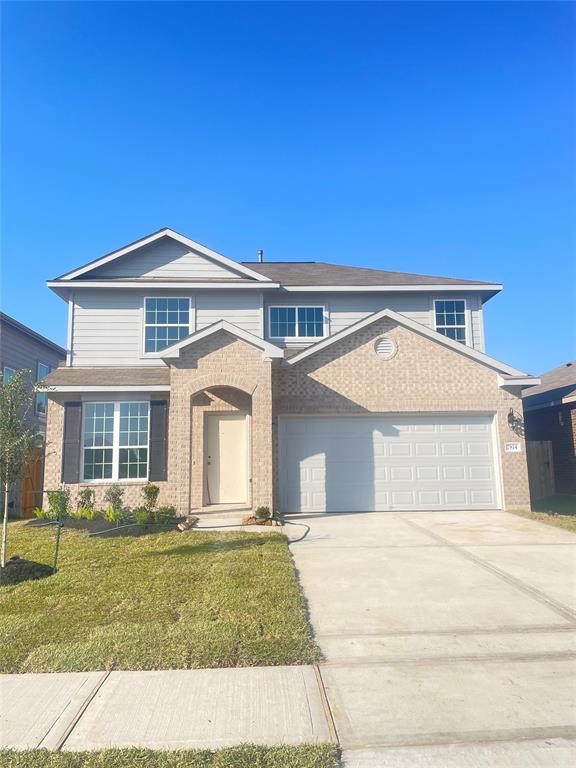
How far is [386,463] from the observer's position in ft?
40.7

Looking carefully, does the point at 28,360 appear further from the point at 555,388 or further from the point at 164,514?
the point at 555,388

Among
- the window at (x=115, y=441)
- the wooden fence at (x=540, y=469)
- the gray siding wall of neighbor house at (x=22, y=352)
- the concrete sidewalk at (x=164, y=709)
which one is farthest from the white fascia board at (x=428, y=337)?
the gray siding wall of neighbor house at (x=22, y=352)

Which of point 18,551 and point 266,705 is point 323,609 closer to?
point 266,705

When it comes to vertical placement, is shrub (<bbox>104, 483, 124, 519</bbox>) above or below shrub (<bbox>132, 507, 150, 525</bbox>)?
above

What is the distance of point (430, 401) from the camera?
12.6 metres

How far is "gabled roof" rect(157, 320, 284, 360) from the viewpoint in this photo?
448 inches

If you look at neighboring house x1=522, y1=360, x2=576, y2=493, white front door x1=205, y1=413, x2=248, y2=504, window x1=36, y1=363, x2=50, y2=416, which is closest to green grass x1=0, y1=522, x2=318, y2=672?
white front door x1=205, y1=413, x2=248, y2=504

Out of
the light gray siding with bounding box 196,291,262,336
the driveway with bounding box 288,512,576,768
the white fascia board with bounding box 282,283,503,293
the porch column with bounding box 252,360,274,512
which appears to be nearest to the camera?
the driveway with bounding box 288,512,576,768

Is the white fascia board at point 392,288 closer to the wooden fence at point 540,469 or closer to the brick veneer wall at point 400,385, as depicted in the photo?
the brick veneer wall at point 400,385

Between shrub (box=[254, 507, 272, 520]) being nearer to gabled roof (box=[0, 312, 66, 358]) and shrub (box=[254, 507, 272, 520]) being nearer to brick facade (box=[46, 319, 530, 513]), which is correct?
brick facade (box=[46, 319, 530, 513])

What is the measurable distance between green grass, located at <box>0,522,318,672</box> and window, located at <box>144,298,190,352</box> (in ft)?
22.4

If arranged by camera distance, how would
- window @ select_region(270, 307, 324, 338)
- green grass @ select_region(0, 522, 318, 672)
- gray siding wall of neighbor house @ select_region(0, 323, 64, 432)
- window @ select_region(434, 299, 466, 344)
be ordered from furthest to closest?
gray siding wall of neighbor house @ select_region(0, 323, 64, 432) → window @ select_region(434, 299, 466, 344) → window @ select_region(270, 307, 324, 338) → green grass @ select_region(0, 522, 318, 672)

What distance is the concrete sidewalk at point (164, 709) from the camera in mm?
3064

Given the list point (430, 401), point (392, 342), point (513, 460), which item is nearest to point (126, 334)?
point (392, 342)
